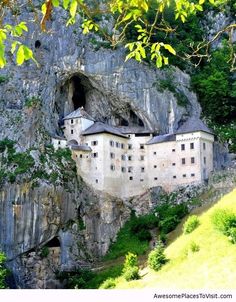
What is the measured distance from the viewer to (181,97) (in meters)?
61.2

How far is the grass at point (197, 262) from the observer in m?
27.3

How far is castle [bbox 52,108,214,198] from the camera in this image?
5447 cm

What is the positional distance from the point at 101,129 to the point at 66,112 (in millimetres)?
7424

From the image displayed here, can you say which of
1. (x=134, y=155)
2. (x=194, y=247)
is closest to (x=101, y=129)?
(x=134, y=155)

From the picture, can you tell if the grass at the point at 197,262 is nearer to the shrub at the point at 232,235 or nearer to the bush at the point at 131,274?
the shrub at the point at 232,235

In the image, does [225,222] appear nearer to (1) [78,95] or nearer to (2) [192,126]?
(2) [192,126]

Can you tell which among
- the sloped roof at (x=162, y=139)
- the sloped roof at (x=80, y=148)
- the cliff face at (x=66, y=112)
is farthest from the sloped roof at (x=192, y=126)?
the sloped roof at (x=80, y=148)

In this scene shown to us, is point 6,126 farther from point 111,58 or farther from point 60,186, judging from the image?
point 111,58

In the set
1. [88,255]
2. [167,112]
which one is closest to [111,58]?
[167,112]

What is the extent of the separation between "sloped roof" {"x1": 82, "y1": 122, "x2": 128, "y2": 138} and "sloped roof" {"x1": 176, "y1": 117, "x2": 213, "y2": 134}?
6706 millimetres

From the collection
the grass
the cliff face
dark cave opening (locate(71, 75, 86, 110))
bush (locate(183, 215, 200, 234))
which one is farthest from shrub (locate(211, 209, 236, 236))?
dark cave opening (locate(71, 75, 86, 110))

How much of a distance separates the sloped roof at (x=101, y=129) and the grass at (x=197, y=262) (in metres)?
17.8

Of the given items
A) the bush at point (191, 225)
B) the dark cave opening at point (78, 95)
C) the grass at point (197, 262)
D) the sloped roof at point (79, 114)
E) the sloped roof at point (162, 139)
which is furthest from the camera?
the dark cave opening at point (78, 95)

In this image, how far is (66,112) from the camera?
60.6 meters
